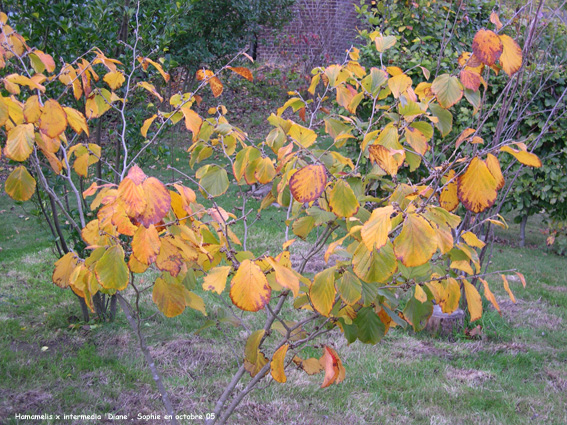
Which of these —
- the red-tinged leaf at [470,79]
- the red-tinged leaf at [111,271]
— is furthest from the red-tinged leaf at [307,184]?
the red-tinged leaf at [470,79]

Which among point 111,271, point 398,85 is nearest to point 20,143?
point 111,271

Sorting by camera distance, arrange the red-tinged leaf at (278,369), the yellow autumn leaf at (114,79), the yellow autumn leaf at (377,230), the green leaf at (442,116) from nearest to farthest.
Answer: the yellow autumn leaf at (377,230), the red-tinged leaf at (278,369), the green leaf at (442,116), the yellow autumn leaf at (114,79)

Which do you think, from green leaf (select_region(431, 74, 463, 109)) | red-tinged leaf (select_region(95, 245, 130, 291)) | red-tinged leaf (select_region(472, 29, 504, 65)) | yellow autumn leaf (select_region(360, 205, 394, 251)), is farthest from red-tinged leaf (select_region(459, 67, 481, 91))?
red-tinged leaf (select_region(95, 245, 130, 291))

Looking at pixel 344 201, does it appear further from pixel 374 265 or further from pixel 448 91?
pixel 448 91

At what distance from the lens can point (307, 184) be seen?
1.20 metres

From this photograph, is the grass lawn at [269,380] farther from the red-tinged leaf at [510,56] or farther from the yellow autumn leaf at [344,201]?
the red-tinged leaf at [510,56]

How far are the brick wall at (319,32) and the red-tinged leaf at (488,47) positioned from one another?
11.2 metres

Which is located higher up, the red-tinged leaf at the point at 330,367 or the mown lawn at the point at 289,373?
the red-tinged leaf at the point at 330,367

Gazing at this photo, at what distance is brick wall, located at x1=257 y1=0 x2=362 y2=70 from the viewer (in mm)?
12345

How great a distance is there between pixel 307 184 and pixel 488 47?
0.65m

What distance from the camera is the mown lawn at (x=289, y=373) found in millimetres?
2543

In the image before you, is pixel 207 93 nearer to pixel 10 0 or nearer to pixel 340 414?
pixel 10 0

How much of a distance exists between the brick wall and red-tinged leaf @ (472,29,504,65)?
11.2 metres

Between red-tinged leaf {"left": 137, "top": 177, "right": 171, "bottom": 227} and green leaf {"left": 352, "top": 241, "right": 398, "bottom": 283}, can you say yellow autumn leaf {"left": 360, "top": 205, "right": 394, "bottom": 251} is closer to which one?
green leaf {"left": 352, "top": 241, "right": 398, "bottom": 283}
